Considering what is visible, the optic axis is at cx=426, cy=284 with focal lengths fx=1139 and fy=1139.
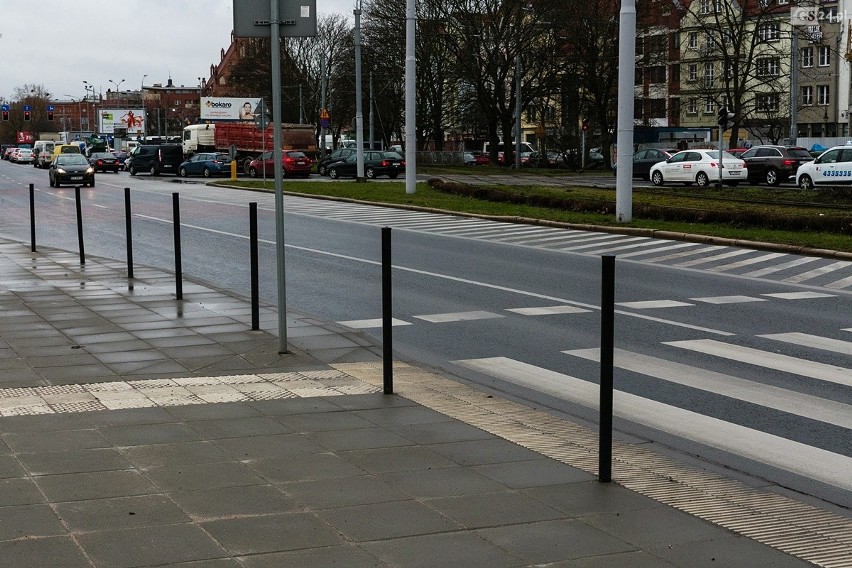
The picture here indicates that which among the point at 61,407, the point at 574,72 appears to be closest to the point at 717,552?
the point at 61,407

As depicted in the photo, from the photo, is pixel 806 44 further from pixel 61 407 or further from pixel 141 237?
pixel 61 407

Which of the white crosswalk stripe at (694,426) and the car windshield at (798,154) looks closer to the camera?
the white crosswalk stripe at (694,426)

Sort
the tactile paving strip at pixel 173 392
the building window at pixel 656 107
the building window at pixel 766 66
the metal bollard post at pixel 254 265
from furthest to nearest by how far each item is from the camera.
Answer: the building window at pixel 656 107 < the building window at pixel 766 66 < the metal bollard post at pixel 254 265 < the tactile paving strip at pixel 173 392

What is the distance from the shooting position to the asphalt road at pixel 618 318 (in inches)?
286

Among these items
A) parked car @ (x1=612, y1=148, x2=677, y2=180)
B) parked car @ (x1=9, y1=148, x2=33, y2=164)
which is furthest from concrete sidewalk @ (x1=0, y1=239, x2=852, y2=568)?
parked car @ (x1=9, y1=148, x2=33, y2=164)

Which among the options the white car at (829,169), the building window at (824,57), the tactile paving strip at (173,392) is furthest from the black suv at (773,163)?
the building window at (824,57)

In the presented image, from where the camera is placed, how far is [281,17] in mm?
9109

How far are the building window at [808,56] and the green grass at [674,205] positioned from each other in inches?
2004

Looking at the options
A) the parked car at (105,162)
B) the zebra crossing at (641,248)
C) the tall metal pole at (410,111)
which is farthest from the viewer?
the parked car at (105,162)

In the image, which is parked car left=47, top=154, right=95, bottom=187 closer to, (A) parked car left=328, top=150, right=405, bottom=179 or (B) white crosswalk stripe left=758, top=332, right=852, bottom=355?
(A) parked car left=328, top=150, right=405, bottom=179

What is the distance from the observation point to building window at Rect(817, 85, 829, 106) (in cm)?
8194

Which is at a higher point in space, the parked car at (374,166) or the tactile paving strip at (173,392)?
the parked car at (374,166)

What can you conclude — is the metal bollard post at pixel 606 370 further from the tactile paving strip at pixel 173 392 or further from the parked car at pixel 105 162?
the parked car at pixel 105 162

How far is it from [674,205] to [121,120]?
383ft
